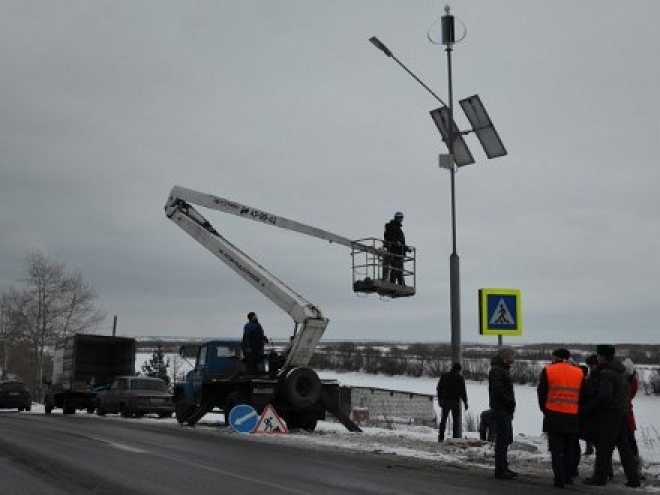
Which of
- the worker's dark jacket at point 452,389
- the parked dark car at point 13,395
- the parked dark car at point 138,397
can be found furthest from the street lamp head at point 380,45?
the parked dark car at point 13,395

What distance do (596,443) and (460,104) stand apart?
1011cm

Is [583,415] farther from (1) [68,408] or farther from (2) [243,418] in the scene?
(1) [68,408]

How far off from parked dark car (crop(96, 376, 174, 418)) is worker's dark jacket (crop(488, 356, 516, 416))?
19.0m

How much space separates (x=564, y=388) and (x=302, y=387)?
1007cm

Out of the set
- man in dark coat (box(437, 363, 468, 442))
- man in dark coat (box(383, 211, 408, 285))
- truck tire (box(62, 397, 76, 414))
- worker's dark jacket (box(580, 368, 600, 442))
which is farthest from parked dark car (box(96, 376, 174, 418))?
worker's dark jacket (box(580, 368, 600, 442))

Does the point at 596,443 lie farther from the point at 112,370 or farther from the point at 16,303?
the point at 16,303

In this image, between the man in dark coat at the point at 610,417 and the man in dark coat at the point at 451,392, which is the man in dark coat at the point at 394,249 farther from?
the man in dark coat at the point at 610,417

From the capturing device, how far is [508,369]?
36.7 ft

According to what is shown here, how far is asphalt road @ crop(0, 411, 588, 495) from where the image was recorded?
912 centimetres

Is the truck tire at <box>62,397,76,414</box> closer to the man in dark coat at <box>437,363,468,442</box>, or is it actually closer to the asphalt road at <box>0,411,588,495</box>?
the asphalt road at <box>0,411,588,495</box>

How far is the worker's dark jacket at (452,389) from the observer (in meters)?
17.1

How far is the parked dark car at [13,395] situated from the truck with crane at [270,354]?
15.6 m

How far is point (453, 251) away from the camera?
58.4ft

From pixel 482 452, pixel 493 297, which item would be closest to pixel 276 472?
pixel 482 452
